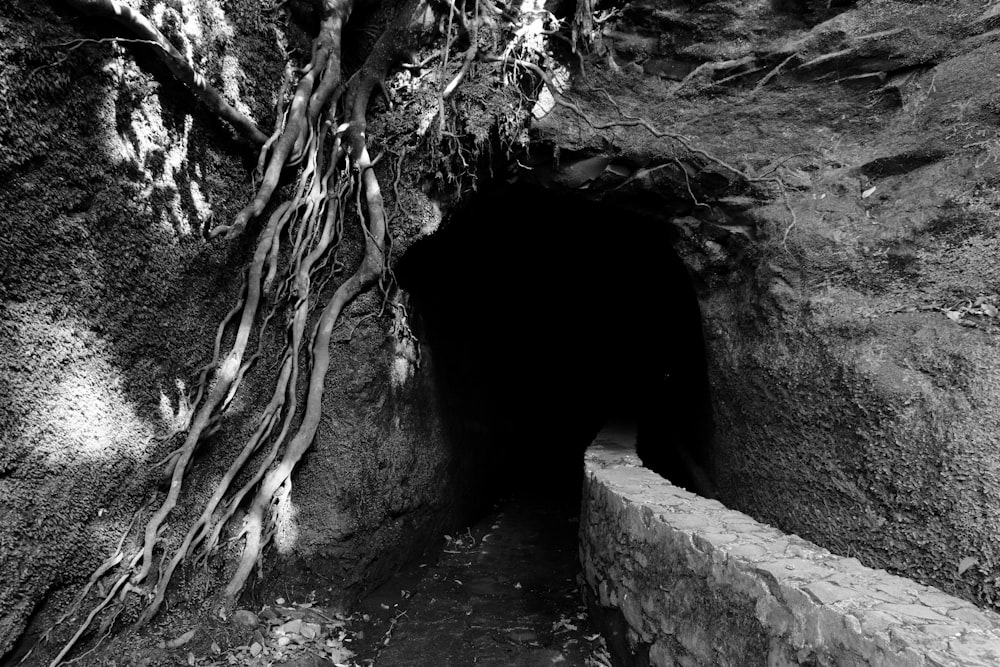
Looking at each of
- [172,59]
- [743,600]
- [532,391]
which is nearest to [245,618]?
[743,600]

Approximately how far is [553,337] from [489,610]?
4.58 metres

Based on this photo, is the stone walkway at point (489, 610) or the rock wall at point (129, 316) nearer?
the rock wall at point (129, 316)

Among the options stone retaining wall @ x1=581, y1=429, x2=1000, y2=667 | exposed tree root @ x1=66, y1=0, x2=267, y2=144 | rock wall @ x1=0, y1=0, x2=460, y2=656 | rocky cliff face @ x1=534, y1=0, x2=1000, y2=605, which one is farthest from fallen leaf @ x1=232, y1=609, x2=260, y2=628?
rocky cliff face @ x1=534, y1=0, x2=1000, y2=605

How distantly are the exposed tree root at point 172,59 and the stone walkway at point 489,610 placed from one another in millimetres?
2633

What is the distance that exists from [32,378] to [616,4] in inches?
157

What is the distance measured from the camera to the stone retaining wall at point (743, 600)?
1.36m

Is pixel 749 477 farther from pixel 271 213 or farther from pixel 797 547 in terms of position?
pixel 271 213

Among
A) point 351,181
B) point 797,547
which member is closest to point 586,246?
point 351,181

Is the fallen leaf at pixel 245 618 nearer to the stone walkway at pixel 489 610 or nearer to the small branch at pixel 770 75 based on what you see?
the stone walkway at pixel 489 610

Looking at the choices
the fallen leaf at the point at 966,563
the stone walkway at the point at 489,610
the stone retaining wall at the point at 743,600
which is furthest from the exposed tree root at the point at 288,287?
the fallen leaf at the point at 966,563

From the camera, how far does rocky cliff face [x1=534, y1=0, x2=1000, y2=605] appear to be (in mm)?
2332

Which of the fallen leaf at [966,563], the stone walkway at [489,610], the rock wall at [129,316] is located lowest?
the stone walkway at [489,610]

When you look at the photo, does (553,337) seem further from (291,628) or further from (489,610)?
(291,628)

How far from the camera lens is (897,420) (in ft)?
7.95
